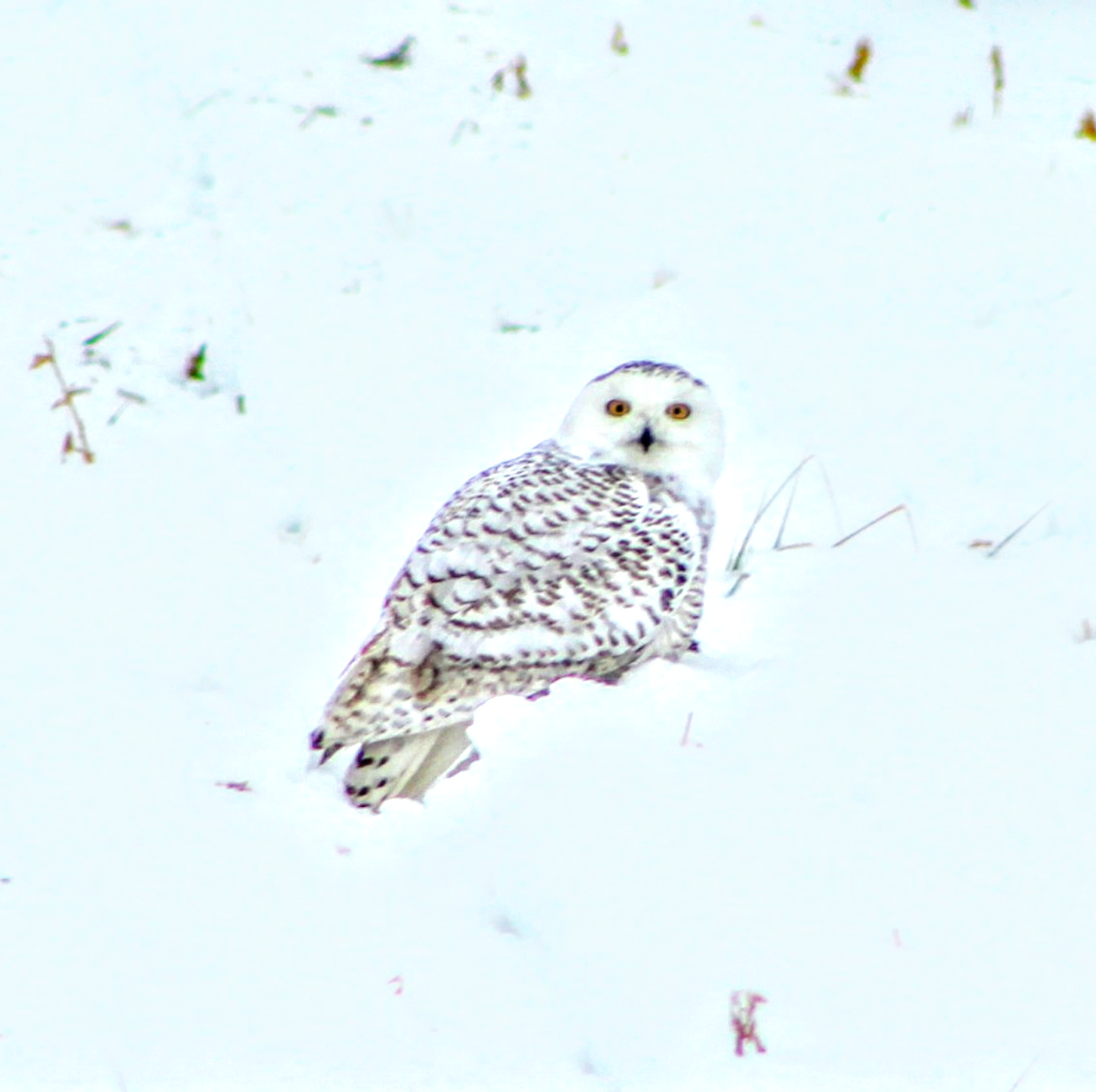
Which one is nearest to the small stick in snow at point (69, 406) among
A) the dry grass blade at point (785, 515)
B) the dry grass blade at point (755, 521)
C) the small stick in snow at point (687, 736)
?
the dry grass blade at point (755, 521)

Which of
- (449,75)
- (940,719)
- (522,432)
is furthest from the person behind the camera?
(449,75)

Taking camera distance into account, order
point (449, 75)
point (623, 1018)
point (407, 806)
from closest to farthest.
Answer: point (623, 1018) < point (407, 806) < point (449, 75)

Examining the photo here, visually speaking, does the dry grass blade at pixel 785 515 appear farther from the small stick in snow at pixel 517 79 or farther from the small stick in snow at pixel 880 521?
the small stick in snow at pixel 517 79

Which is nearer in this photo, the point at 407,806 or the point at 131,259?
the point at 407,806

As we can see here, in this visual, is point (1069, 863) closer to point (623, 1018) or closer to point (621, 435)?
point (623, 1018)

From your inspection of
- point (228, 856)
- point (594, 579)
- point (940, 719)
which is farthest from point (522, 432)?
point (228, 856)

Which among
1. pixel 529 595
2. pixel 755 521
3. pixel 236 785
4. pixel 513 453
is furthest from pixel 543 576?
pixel 513 453

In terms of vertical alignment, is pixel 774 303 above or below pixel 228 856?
above
